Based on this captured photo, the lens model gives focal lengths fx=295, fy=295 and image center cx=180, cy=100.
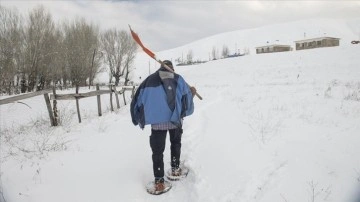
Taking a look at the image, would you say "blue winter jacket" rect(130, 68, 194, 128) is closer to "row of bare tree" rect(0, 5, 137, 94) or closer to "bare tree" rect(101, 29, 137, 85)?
"row of bare tree" rect(0, 5, 137, 94)

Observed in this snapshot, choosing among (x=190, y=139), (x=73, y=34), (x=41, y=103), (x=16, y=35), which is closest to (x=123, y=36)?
(x=73, y=34)

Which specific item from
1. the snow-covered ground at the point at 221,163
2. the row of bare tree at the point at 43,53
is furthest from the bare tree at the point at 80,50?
the snow-covered ground at the point at 221,163

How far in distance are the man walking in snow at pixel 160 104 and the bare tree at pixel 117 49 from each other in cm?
4586

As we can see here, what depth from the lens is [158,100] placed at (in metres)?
3.86

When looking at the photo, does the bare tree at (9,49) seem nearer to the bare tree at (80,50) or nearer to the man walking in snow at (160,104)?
the bare tree at (80,50)

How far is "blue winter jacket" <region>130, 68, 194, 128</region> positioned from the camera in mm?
3863

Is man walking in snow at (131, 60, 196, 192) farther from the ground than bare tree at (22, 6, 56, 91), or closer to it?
closer to it

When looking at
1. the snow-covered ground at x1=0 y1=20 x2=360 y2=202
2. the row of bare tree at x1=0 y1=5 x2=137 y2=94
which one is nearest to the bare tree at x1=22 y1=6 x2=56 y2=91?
the row of bare tree at x1=0 y1=5 x2=137 y2=94

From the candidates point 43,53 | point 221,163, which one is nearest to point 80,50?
point 43,53

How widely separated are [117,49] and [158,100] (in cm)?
4762

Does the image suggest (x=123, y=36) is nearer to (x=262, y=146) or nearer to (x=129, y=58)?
(x=129, y=58)

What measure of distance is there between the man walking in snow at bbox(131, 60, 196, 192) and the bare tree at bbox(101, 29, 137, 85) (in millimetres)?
45856

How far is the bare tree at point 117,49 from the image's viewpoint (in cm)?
4875

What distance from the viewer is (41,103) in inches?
944
